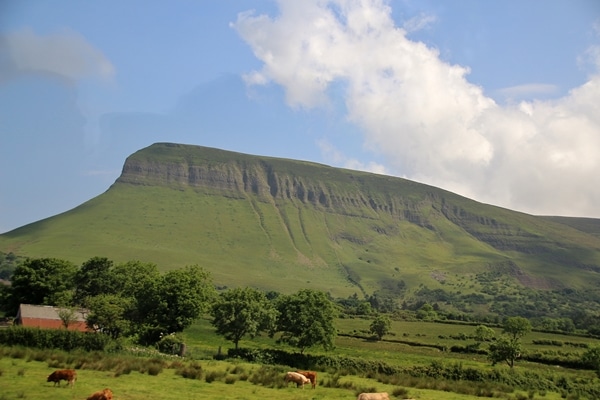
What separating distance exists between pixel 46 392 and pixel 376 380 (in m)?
26.0

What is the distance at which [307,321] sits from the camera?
5916 centimetres

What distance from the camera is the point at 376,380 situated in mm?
42531

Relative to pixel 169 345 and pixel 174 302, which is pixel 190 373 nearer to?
pixel 169 345

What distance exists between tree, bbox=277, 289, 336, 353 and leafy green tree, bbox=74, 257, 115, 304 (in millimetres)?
33306

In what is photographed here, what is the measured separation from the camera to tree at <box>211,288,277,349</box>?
58906 mm

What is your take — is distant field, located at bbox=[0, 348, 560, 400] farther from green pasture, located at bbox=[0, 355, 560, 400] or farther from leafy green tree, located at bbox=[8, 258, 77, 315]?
leafy green tree, located at bbox=[8, 258, 77, 315]

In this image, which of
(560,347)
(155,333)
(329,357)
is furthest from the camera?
(560,347)

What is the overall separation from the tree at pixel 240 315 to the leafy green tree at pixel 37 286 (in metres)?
27.5

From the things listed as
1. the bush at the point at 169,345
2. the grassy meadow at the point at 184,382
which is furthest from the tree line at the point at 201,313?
the grassy meadow at the point at 184,382

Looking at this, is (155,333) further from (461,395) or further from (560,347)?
(560,347)

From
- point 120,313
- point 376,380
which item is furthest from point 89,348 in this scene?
point 376,380

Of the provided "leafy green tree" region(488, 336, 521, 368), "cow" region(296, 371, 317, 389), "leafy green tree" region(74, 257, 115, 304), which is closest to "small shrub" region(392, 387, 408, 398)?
"cow" region(296, 371, 317, 389)

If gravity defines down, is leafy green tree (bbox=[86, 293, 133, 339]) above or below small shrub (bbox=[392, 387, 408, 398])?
above

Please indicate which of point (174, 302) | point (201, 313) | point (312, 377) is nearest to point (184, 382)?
point (312, 377)
